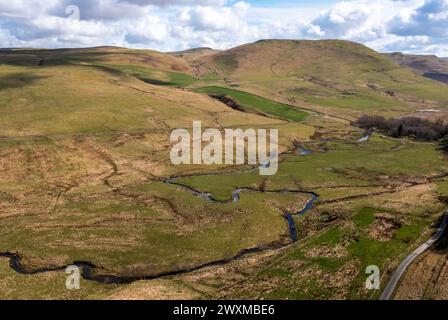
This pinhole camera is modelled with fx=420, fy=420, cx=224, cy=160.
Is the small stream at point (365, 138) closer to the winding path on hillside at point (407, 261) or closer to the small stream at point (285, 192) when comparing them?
the small stream at point (285, 192)

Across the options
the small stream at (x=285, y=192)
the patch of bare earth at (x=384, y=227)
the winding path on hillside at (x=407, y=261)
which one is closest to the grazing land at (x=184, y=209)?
the patch of bare earth at (x=384, y=227)

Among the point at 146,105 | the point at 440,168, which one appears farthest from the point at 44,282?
the point at 146,105

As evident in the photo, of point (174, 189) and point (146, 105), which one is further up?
point (146, 105)

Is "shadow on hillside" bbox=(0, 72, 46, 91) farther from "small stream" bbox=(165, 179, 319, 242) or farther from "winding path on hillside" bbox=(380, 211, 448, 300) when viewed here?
"winding path on hillside" bbox=(380, 211, 448, 300)

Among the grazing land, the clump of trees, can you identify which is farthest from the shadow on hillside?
the clump of trees

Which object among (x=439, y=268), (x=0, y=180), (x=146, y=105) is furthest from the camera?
(x=146, y=105)

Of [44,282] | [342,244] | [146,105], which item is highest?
[146,105]

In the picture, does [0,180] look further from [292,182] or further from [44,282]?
[292,182]
